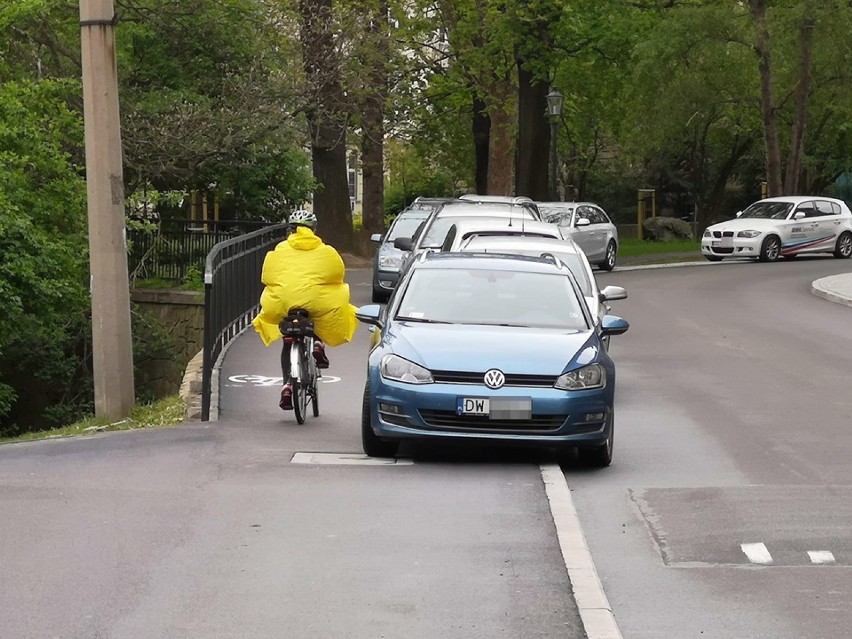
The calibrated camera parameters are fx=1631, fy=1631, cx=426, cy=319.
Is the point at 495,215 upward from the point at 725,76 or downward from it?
downward

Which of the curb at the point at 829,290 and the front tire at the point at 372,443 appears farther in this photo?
the curb at the point at 829,290

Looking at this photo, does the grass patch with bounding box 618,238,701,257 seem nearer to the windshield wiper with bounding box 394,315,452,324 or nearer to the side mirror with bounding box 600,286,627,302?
the side mirror with bounding box 600,286,627,302

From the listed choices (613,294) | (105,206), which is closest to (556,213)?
(105,206)

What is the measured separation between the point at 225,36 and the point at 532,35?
13.4 metres

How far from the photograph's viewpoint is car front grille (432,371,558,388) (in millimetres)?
10766

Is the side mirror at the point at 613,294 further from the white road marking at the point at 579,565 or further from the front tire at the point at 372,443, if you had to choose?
the white road marking at the point at 579,565

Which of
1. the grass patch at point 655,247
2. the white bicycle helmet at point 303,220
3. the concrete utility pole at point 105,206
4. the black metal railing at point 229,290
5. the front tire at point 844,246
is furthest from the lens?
the grass patch at point 655,247

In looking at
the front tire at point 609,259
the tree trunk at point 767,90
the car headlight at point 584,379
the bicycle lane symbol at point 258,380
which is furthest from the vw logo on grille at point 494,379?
the tree trunk at point 767,90

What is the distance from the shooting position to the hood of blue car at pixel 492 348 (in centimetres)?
1081

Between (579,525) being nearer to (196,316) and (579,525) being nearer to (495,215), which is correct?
(495,215)

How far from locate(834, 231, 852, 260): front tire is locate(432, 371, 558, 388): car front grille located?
32.5 m

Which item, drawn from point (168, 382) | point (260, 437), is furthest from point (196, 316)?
point (260, 437)

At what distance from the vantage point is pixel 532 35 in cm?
4188

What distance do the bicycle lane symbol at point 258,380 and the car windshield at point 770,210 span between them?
2513cm
